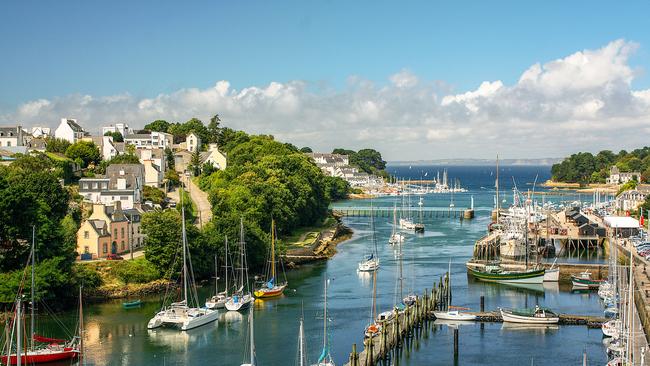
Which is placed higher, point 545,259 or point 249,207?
point 249,207

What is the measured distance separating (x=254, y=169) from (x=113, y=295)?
120 ft

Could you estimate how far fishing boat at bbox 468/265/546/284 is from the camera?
5556 cm

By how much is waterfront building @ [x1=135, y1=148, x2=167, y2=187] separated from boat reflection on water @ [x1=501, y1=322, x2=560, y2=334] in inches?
1941

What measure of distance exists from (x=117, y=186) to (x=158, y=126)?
209 ft

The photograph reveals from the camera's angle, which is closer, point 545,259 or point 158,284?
point 158,284

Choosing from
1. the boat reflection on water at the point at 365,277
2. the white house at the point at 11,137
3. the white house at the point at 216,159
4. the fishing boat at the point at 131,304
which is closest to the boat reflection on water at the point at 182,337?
the fishing boat at the point at 131,304

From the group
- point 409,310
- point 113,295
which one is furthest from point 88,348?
point 409,310

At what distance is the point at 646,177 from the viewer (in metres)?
145

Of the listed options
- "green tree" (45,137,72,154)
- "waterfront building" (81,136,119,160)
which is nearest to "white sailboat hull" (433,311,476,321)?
"waterfront building" (81,136,119,160)

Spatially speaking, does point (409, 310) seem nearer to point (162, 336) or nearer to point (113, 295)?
point (162, 336)

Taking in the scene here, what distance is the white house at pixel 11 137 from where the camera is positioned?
283 feet

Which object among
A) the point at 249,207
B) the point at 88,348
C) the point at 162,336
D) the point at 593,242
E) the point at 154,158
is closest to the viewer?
the point at 88,348

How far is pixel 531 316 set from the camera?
4269cm

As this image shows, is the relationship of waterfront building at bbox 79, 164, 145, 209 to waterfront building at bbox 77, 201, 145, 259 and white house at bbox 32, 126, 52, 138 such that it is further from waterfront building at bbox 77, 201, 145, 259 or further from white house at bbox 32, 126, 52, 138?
white house at bbox 32, 126, 52, 138
